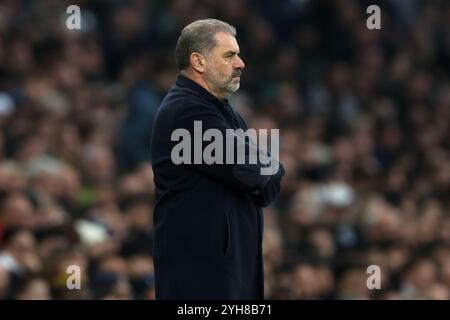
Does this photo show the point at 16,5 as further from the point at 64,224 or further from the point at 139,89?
the point at 64,224

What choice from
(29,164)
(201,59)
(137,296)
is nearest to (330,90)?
(29,164)

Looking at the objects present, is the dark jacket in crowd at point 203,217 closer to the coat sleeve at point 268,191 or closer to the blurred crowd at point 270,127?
the coat sleeve at point 268,191

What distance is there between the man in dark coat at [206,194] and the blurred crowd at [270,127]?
2350 millimetres

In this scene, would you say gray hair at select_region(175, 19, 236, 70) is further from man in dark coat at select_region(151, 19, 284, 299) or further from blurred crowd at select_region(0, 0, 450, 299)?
blurred crowd at select_region(0, 0, 450, 299)

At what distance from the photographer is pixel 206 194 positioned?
429cm

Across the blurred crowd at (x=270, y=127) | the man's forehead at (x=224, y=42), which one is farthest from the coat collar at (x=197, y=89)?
the blurred crowd at (x=270, y=127)

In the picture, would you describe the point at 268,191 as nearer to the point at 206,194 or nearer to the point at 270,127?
the point at 206,194

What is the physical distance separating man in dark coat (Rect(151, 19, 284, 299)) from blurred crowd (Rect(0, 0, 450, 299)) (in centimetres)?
235

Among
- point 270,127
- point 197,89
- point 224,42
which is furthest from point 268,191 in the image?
point 270,127

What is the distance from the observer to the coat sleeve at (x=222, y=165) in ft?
14.0

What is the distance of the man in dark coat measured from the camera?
4273mm

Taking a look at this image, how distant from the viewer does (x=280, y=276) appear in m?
8.21

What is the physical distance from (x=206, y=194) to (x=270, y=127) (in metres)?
5.68
